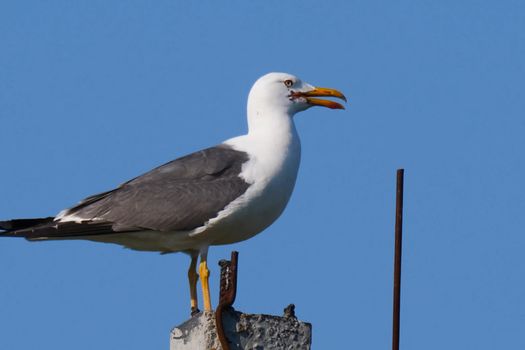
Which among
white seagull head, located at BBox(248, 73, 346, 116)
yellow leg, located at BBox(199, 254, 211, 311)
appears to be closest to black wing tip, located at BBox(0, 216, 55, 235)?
yellow leg, located at BBox(199, 254, 211, 311)

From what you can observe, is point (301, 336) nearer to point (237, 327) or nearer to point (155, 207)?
point (237, 327)

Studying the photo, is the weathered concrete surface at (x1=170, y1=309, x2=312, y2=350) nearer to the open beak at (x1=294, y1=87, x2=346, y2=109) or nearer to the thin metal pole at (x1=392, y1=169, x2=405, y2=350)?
the thin metal pole at (x1=392, y1=169, x2=405, y2=350)

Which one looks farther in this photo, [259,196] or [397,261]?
Answer: [259,196]

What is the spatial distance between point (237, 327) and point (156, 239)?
12.3 ft

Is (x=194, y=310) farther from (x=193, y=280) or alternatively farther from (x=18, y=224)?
(x=18, y=224)

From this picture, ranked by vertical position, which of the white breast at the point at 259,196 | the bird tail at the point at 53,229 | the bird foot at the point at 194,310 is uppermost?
the white breast at the point at 259,196

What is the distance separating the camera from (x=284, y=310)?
6.05 meters

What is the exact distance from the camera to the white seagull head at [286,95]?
1047 centimetres

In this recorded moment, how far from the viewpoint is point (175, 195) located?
31.5 feet

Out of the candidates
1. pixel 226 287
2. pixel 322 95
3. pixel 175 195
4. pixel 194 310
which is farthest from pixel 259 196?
pixel 226 287

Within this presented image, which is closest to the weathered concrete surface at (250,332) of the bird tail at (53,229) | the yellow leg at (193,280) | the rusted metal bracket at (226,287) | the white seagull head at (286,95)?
the rusted metal bracket at (226,287)

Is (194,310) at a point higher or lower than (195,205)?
lower

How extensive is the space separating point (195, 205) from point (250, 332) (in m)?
3.65

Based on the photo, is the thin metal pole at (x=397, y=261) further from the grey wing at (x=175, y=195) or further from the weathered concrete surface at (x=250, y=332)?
the grey wing at (x=175, y=195)
